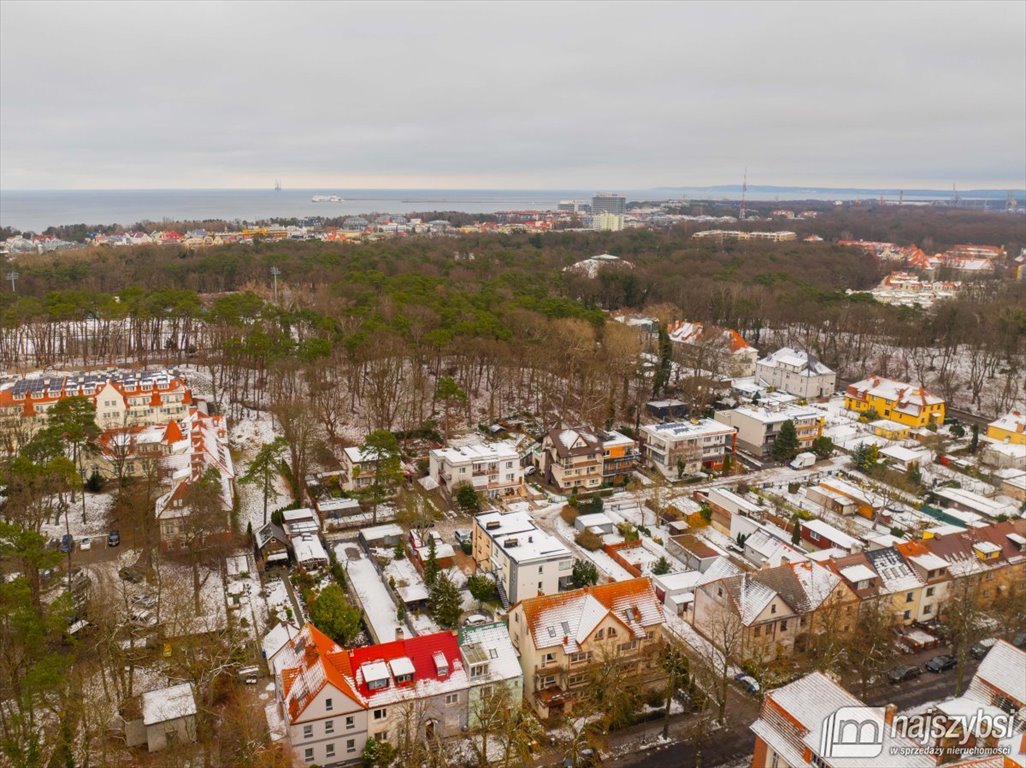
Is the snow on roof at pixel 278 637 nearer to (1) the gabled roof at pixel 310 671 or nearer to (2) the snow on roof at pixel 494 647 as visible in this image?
(1) the gabled roof at pixel 310 671

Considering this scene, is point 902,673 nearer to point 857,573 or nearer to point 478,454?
point 857,573

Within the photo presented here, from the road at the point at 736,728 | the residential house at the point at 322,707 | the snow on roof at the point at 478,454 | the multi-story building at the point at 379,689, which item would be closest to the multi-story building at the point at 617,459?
the snow on roof at the point at 478,454

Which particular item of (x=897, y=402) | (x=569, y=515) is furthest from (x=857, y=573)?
(x=897, y=402)

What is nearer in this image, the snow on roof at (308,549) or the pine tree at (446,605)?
the pine tree at (446,605)

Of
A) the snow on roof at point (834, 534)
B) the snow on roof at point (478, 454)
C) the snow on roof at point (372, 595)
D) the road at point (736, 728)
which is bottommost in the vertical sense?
the road at point (736, 728)

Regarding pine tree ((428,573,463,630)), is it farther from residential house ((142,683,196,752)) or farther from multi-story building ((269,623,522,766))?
residential house ((142,683,196,752))

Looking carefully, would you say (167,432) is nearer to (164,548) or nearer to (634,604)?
(164,548)

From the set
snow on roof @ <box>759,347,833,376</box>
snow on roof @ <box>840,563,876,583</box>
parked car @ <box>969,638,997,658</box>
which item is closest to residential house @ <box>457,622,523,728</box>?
snow on roof @ <box>840,563,876,583</box>
